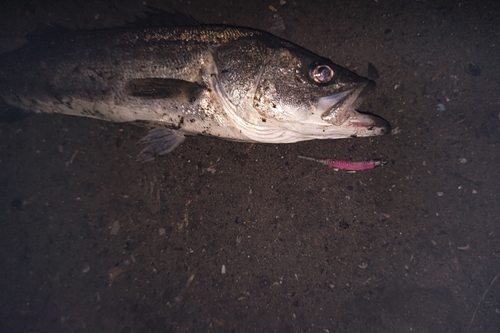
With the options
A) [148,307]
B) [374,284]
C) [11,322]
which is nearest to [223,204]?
[148,307]

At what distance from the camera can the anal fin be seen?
8.98 feet

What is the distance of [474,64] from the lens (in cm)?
296

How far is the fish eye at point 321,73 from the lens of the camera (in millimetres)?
2322

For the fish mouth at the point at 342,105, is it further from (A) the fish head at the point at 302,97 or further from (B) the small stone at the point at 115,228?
(B) the small stone at the point at 115,228

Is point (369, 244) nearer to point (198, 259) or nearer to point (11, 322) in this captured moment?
point (198, 259)

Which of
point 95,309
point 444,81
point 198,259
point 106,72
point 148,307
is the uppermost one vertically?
point 444,81

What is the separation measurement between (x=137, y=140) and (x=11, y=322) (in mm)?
2614

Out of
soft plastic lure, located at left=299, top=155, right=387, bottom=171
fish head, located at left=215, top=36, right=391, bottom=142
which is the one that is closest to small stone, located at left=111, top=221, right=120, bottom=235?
fish head, located at left=215, top=36, right=391, bottom=142

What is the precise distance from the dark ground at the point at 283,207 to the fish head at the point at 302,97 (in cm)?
68

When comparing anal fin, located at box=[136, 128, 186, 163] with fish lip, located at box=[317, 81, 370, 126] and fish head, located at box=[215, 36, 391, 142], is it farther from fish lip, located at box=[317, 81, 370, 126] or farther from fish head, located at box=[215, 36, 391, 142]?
fish lip, located at box=[317, 81, 370, 126]

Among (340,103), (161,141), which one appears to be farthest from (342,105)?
(161,141)

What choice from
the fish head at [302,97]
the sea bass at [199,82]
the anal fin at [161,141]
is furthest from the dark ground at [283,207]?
the fish head at [302,97]

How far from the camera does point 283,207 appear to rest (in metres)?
3.04

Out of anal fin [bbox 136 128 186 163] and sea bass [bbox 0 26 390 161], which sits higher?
sea bass [bbox 0 26 390 161]
